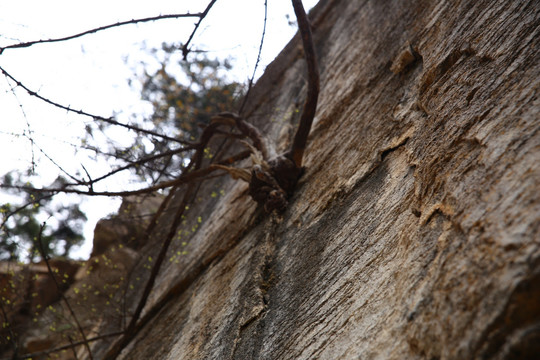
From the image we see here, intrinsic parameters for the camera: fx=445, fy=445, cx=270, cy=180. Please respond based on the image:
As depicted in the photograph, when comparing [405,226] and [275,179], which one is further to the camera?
[275,179]

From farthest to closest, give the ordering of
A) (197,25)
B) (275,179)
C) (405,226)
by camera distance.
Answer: (197,25), (275,179), (405,226)

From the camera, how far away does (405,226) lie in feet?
6.00

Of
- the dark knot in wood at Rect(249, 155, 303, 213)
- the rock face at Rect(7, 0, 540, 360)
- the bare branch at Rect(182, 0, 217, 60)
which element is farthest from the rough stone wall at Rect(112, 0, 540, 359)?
the bare branch at Rect(182, 0, 217, 60)

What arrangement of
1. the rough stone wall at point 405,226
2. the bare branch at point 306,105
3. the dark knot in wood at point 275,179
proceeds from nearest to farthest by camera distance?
the rough stone wall at point 405,226 < the dark knot in wood at point 275,179 < the bare branch at point 306,105

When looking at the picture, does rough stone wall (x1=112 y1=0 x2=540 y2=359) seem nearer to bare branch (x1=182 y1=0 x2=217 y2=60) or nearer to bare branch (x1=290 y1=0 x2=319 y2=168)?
bare branch (x1=290 y1=0 x2=319 y2=168)

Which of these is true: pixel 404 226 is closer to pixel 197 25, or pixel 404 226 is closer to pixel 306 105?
pixel 306 105

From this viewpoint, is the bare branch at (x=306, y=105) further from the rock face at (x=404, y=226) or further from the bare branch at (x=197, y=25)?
the bare branch at (x=197, y=25)

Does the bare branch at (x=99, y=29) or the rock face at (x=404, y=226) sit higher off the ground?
the bare branch at (x=99, y=29)

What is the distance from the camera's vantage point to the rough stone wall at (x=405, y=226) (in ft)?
4.05

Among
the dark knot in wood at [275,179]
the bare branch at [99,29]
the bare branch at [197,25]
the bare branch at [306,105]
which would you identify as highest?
the bare branch at [99,29]

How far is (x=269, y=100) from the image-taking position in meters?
6.84

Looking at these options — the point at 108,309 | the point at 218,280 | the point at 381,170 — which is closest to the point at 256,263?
the point at 218,280

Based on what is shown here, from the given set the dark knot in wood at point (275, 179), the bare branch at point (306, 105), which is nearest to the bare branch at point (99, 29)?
the bare branch at point (306, 105)

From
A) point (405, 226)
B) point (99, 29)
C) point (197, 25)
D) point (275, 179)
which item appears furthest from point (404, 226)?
point (99, 29)
